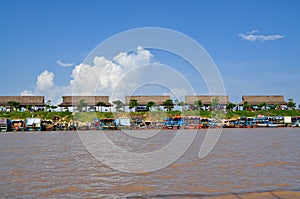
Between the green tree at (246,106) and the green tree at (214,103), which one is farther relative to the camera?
the green tree at (214,103)

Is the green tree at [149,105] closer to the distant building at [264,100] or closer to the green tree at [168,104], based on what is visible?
the green tree at [168,104]

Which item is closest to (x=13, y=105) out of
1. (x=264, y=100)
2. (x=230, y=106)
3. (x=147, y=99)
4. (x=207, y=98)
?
(x=147, y=99)

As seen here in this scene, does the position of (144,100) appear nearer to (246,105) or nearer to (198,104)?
(198,104)

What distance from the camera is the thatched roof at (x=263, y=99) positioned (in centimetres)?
7750

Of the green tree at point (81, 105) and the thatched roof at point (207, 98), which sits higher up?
the thatched roof at point (207, 98)

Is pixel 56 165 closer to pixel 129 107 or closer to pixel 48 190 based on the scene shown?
pixel 48 190

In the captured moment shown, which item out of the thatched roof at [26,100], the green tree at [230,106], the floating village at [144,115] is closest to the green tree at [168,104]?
the floating village at [144,115]

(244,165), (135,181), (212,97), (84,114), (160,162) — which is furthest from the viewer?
(212,97)

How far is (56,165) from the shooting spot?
1129 cm

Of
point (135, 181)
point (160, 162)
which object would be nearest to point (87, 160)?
point (160, 162)

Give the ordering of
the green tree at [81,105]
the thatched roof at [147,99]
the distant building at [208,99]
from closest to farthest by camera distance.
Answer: the green tree at [81,105], the distant building at [208,99], the thatched roof at [147,99]

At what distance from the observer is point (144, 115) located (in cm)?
6744

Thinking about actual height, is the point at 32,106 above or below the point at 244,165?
above

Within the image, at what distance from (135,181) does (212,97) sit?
68.5 m
